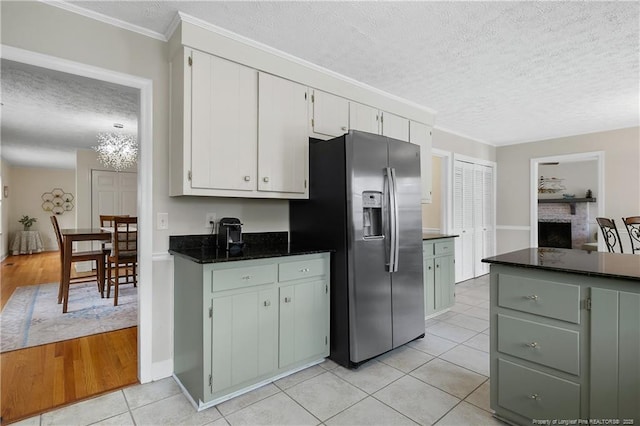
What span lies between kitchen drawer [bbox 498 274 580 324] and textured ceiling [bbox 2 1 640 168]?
172cm

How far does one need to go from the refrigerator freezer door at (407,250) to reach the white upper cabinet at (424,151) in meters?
1.05

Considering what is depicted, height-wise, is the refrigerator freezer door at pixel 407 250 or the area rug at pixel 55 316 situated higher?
the refrigerator freezer door at pixel 407 250

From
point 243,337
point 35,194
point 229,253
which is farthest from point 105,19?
point 35,194

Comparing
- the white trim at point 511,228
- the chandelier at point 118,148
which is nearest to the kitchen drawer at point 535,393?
the white trim at point 511,228

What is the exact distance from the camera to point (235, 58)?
2.36 meters

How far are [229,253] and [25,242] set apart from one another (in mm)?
9367

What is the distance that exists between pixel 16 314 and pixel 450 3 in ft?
16.9

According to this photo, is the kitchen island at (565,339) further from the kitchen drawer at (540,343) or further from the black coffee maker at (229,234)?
the black coffee maker at (229,234)

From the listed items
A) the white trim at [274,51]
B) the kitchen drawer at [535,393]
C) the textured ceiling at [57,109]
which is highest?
the white trim at [274,51]

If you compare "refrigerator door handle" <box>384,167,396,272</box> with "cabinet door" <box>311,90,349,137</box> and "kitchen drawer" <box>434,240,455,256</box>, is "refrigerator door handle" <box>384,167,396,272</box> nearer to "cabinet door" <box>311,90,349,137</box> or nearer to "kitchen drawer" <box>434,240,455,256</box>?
"cabinet door" <box>311,90,349,137</box>

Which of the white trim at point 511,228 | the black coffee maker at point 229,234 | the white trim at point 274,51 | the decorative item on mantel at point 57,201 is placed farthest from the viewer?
the decorative item on mantel at point 57,201

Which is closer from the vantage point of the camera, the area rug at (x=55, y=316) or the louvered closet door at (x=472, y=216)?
the area rug at (x=55, y=316)

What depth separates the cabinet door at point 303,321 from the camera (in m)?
2.28

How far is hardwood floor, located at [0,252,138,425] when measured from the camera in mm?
2031
